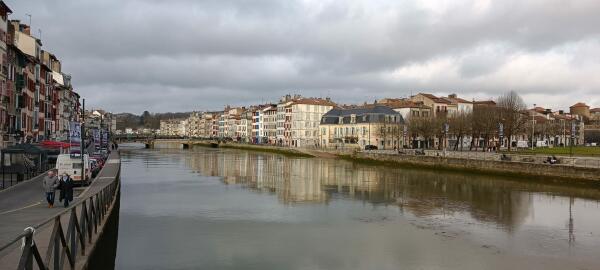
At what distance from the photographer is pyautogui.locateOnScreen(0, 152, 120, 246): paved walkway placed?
50.5ft

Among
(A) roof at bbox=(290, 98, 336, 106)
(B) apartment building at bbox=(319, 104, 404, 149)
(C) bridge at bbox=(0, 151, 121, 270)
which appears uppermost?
(A) roof at bbox=(290, 98, 336, 106)

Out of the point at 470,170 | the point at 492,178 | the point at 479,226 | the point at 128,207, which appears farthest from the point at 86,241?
the point at 470,170

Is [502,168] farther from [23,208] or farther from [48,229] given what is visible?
[48,229]

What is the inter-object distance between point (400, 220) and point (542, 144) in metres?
91.8

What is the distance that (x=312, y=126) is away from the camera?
12375cm

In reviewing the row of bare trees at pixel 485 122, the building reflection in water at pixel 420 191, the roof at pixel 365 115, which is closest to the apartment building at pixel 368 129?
the roof at pixel 365 115

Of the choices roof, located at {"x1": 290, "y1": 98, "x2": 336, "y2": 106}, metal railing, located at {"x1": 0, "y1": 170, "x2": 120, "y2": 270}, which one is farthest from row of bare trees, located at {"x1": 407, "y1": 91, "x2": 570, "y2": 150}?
metal railing, located at {"x1": 0, "y1": 170, "x2": 120, "y2": 270}

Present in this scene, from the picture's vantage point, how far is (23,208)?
19.9 m

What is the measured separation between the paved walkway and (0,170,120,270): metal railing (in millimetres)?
1780

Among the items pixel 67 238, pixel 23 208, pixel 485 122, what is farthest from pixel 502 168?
pixel 67 238

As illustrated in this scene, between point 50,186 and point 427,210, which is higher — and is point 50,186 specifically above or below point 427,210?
above

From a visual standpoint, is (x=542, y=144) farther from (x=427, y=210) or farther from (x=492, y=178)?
(x=427, y=210)

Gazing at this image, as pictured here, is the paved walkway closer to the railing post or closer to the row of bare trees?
the railing post

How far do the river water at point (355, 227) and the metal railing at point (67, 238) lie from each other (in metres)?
1.99
